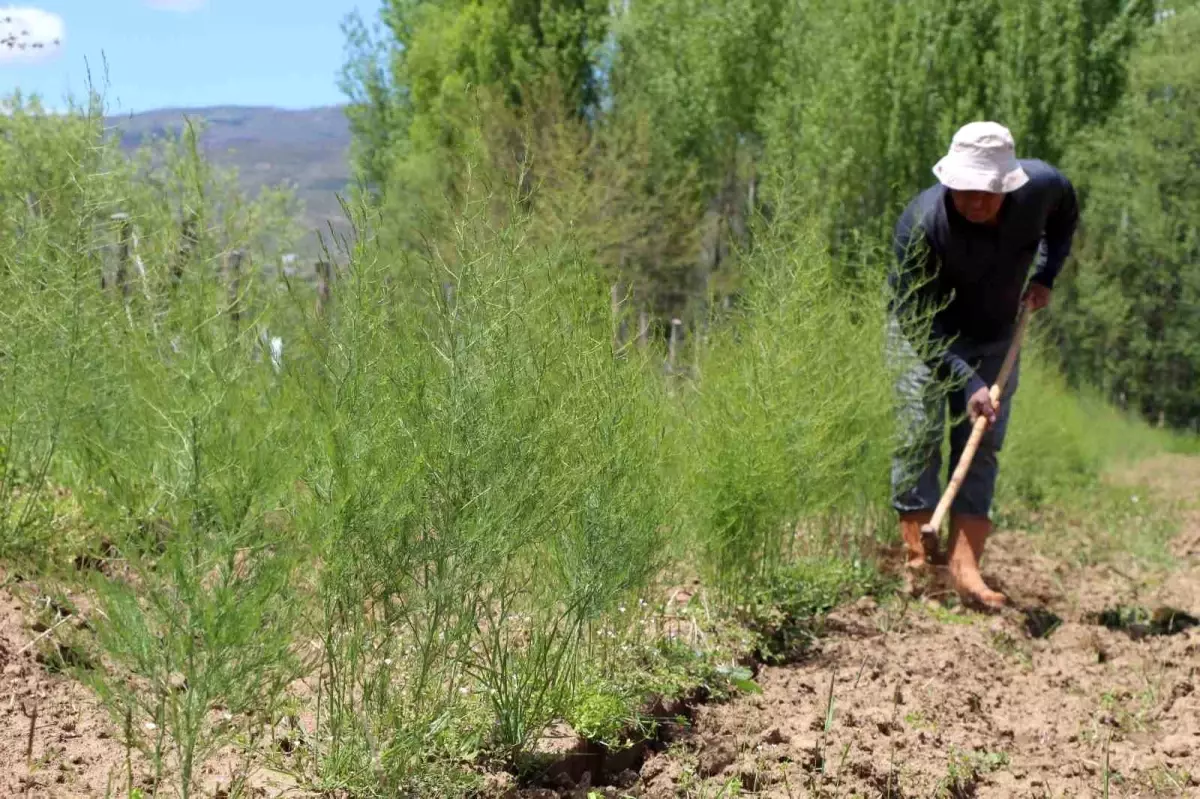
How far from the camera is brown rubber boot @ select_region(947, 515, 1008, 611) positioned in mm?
5359

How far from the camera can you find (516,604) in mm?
3457

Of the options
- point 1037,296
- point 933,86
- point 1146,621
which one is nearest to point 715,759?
point 1037,296

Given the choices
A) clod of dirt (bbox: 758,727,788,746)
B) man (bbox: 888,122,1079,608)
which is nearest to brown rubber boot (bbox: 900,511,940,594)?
man (bbox: 888,122,1079,608)

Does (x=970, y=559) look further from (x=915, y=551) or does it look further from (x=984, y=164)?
(x=984, y=164)

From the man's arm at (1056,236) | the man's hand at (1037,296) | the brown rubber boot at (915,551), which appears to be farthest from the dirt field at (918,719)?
the man's arm at (1056,236)

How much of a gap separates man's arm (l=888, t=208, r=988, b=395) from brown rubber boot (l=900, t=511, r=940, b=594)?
635 millimetres

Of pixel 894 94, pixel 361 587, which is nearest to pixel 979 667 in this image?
pixel 361 587

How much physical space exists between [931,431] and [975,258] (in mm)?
816

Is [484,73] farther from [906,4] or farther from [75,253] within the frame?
[75,253]

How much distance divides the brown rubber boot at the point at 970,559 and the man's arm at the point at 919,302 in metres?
0.58

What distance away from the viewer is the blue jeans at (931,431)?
5.38 m

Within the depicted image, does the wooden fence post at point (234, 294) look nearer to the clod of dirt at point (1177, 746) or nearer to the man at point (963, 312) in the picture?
the man at point (963, 312)

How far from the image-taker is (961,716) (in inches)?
158

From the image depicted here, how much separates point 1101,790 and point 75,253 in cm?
337
